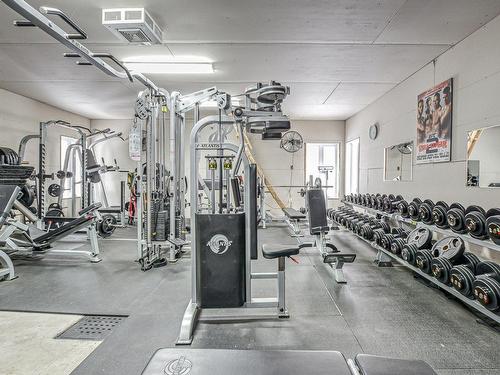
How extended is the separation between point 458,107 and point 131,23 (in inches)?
140

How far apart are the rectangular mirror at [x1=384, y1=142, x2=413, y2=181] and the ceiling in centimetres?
105

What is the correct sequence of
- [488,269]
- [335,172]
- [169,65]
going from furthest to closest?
[335,172]
[169,65]
[488,269]

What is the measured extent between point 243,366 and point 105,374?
123 centimetres

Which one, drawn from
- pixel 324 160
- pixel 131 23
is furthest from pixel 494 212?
pixel 324 160

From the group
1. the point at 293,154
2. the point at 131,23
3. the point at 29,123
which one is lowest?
the point at 293,154

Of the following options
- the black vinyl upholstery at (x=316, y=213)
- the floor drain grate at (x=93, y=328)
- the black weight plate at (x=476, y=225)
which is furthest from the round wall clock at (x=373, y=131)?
the floor drain grate at (x=93, y=328)

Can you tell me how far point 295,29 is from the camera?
3090mm

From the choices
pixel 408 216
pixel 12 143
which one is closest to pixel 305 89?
pixel 408 216

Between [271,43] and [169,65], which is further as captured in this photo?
[169,65]

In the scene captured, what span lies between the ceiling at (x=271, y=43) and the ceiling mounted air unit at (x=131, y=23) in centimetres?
7

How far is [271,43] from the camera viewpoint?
3.44 meters

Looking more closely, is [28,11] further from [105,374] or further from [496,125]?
[496,125]

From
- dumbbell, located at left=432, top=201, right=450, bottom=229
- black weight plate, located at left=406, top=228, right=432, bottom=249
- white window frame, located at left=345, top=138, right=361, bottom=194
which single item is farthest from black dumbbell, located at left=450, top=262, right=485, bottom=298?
white window frame, located at left=345, top=138, right=361, bottom=194

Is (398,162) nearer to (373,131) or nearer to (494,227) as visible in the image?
(373,131)
